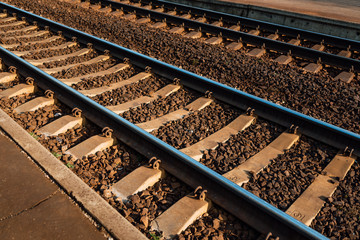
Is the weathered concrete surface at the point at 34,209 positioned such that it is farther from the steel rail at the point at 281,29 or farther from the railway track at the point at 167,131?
the steel rail at the point at 281,29

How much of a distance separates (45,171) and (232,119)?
2850 mm

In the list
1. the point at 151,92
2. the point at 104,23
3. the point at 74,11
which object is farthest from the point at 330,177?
the point at 74,11

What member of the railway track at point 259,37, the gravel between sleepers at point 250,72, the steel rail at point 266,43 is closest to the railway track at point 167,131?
the gravel between sleepers at point 250,72

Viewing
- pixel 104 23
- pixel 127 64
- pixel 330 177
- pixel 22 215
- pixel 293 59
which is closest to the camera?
pixel 22 215

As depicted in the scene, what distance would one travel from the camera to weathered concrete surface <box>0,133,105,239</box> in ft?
10.0

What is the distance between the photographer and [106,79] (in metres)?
6.33

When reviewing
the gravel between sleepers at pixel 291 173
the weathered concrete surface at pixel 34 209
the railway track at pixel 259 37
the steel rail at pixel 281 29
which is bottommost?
the weathered concrete surface at pixel 34 209

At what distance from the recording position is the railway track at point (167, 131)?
11.5 ft

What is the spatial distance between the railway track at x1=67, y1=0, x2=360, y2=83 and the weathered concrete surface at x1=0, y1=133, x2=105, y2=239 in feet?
19.3

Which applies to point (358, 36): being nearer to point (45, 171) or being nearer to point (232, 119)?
point (232, 119)

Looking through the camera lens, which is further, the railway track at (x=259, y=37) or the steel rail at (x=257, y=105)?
the railway track at (x=259, y=37)

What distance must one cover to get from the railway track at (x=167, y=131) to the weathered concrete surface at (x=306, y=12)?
5.75 meters

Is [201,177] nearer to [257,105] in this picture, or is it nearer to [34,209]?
[34,209]

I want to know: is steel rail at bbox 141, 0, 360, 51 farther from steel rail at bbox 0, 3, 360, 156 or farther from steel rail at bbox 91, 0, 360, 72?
steel rail at bbox 0, 3, 360, 156
